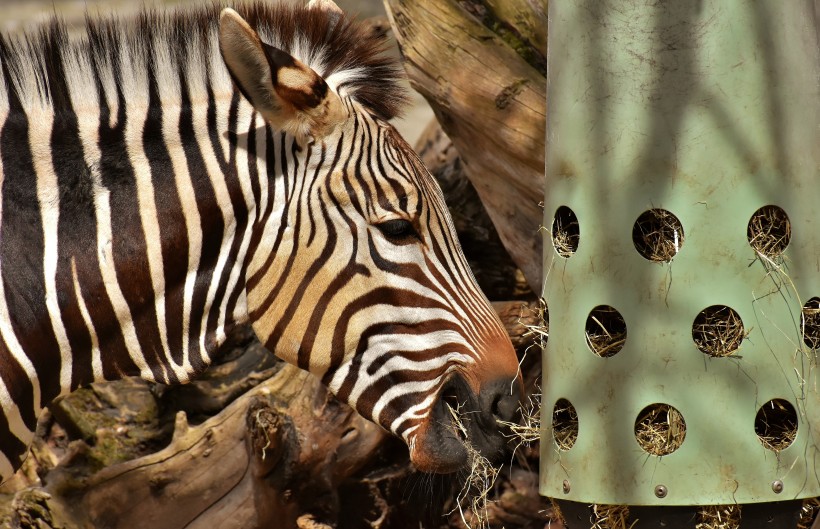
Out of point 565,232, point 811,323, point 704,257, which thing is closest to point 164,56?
point 565,232

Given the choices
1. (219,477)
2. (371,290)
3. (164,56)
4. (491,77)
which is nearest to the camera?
(371,290)

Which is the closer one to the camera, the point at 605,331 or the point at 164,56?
the point at 605,331

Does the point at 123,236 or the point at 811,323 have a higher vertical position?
the point at 123,236


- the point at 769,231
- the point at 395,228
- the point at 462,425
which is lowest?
the point at 462,425

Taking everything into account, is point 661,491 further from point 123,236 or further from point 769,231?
point 123,236

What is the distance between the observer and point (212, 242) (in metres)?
3.41

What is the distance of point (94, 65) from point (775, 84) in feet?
7.84

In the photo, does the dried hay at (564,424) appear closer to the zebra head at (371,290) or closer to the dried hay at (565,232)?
the zebra head at (371,290)

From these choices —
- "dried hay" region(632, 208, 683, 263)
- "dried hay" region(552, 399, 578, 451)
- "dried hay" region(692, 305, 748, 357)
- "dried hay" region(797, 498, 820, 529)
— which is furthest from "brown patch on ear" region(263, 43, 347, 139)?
"dried hay" region(797, 498, 820, 529)

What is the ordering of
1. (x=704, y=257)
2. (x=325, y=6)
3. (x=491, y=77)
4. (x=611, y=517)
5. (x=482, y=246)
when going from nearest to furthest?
(x=704, y=257) → (x=611, y=517) → (x=325, y=6) → (x=491, y=77) → (x=482, y=246)

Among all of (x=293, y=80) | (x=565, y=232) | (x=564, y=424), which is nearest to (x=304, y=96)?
(x=293, y=80)

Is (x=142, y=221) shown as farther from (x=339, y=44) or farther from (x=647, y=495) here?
(x=647, y=495)

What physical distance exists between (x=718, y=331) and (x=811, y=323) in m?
0.32

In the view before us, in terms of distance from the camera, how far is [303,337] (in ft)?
11.2
